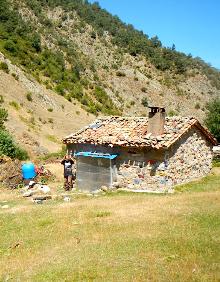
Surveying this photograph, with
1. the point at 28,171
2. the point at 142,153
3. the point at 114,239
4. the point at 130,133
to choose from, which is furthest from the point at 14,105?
the point at 114,239

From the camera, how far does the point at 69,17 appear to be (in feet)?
248

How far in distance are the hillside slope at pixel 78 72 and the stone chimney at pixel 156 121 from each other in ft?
56.3

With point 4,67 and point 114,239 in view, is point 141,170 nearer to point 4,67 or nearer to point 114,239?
point 114,239

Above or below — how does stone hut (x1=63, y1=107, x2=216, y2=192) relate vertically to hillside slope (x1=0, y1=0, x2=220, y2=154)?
below

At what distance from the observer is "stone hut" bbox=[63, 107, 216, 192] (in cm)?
2328

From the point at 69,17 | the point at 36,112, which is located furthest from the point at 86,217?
the point at 69,17

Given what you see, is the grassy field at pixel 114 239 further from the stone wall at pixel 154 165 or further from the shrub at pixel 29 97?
the shrub at pixel 29 97

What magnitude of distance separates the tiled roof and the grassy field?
10.7ft

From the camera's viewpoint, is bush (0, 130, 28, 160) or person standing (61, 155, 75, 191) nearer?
person standing (61, 155, 75, 191)

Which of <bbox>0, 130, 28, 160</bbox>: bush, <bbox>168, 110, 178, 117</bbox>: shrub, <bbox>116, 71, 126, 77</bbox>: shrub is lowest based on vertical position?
<bbox>0, 130, 28, 160</bbox>: bush

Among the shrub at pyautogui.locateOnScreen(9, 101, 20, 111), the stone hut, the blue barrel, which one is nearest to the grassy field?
the stone hut

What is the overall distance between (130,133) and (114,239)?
11781mm

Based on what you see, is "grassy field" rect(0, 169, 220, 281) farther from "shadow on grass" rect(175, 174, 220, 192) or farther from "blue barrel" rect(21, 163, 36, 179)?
"blue barrel" rect(21, 163, 36, 179)

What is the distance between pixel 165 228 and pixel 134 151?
9130 millimetres
